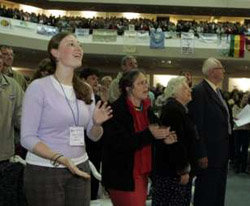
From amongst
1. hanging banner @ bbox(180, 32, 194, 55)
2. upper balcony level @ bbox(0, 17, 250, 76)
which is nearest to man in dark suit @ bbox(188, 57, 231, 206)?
upper balcony level @ bbox(0, 17, 250, 76)

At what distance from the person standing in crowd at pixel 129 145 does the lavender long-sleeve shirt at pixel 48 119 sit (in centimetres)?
100

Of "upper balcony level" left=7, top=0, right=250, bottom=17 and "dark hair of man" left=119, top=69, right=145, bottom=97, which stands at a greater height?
"upper balcony level" left=7, top=0, right=250, bottom=17

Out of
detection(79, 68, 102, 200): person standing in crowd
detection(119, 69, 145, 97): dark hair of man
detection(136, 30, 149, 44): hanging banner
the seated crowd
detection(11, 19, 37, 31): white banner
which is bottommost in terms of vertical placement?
detection(79, 68, 102, 200): person standing in crowd

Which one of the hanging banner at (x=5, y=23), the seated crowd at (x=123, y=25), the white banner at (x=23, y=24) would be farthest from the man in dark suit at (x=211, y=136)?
the seated crowd at (x=123, y=25)

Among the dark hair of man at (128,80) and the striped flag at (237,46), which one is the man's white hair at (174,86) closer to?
the dark hair of man at (128,80)

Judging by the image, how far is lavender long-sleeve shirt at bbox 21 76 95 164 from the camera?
257 centimetres

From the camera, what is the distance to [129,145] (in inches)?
140

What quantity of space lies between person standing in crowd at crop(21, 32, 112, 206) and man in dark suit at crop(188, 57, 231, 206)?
2.34 metres

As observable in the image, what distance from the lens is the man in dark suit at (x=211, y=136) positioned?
191 inches

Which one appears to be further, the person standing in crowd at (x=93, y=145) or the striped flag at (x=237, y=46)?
the striped flag at (x=237, y=46)

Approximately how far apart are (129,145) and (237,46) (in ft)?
66.4

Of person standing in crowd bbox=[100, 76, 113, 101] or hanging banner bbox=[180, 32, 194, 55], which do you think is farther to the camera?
hanging banner bbox=[180, 32, 194, 55]

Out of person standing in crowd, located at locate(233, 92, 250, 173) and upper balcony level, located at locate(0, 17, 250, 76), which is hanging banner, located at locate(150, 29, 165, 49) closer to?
upper balcony level, located at locate(0, 17, 250, 76)

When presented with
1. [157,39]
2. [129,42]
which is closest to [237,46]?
[157,39]
